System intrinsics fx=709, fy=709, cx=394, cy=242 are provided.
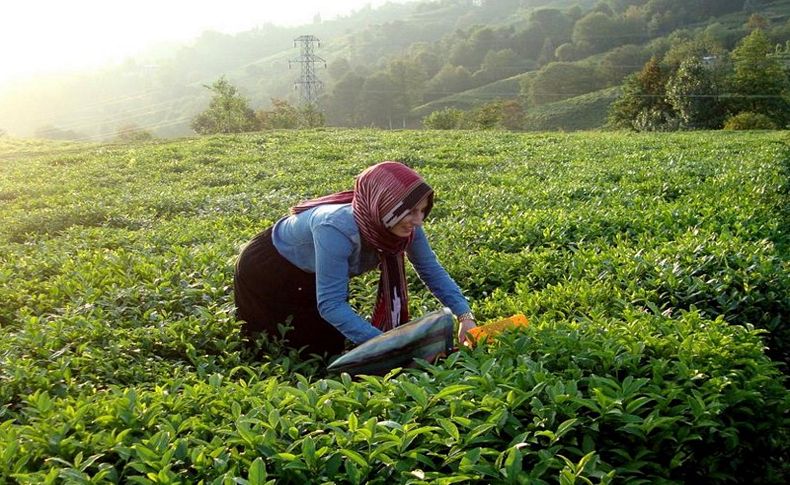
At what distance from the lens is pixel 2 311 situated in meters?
4.72

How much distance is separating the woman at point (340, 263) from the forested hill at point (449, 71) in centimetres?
3396

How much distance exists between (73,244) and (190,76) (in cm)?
16844

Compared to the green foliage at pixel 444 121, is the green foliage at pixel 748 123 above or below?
above

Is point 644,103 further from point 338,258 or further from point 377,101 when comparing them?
point 377,101

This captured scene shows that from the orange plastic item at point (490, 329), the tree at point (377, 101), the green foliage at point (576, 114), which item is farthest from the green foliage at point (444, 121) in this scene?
the tree at point (377, 101)

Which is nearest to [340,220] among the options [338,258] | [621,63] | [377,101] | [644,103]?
[338,258]

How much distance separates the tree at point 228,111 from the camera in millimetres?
36312

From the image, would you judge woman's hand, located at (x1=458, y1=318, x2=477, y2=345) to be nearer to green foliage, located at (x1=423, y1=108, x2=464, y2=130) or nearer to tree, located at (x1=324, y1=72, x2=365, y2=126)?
green foliage, located at (x1=423, y1=108, x2=464, y2=130)

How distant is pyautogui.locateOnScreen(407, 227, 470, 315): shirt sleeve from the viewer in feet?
12.4

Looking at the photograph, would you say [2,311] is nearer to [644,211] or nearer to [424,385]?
[424,385]

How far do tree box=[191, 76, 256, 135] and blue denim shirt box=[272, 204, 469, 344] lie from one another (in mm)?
32578

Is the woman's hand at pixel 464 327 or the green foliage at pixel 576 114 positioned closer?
the woman's hand at pixel 464 327

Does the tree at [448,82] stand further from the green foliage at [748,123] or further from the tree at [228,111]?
the green foliage at [748,123]

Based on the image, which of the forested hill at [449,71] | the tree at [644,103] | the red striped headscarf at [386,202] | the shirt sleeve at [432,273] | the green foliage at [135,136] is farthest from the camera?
the forested hill at [449,71]
